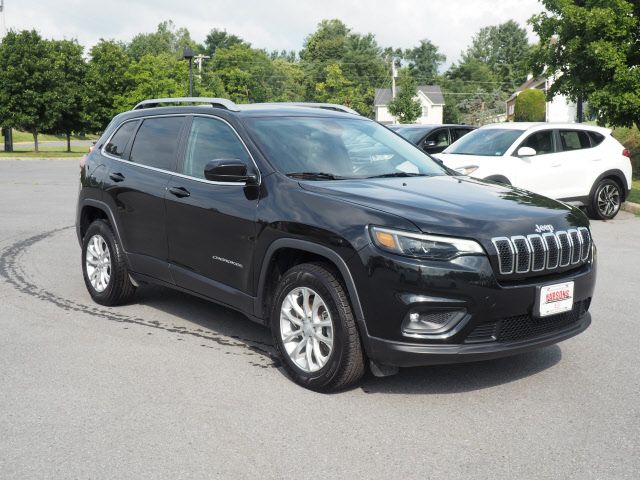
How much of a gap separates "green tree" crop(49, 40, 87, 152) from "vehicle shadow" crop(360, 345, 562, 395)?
38943 millimetres

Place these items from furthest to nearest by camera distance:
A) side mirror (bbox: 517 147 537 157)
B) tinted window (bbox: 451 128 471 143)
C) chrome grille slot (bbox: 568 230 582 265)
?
tinted window (bbox: 451 128 471 143) → side mirror (bbox: 517 147 537 157) → chrome grille slot (bbox: 568 230 582 265)

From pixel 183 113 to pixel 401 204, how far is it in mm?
2382

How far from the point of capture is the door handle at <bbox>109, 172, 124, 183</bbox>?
650 centimetres

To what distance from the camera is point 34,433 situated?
13.0 ft

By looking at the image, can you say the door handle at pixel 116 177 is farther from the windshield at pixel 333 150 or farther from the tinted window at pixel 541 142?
the tinted window at pixel 541 142

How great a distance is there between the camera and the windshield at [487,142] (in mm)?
12961

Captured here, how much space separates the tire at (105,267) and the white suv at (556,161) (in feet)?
23.5

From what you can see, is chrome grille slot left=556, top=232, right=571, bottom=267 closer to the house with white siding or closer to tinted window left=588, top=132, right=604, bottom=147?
tinted window left=588, top=132, right=604, bottom=147

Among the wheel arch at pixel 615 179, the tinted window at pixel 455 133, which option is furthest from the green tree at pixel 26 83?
the wheel arch at pixel 615 179

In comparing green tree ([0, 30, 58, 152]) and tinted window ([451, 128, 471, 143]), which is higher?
green tree ([0, 30, 58, 152])

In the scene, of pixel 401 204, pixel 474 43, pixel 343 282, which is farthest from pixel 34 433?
pixel 474 43

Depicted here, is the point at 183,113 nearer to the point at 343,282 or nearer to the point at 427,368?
the point at 343,282

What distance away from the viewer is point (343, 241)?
172 inches

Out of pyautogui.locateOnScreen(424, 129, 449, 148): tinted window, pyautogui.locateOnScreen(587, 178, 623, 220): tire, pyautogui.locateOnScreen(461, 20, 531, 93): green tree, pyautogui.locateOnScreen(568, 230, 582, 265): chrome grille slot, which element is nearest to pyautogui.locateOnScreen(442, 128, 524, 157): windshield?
pyautogui.locateOnScreen(587, 178, 623, 220): tire
